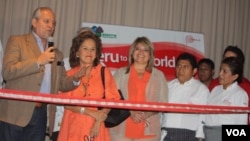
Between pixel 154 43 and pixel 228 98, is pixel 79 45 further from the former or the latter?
pixel 154 43

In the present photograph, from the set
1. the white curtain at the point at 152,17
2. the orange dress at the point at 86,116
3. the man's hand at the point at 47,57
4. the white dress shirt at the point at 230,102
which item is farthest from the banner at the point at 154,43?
the man's hand at the point at 47,57

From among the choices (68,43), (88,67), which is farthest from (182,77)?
(68,43)

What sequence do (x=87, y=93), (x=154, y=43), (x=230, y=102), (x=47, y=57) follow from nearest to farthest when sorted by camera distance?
1. (x=47, y=57)
2. (x=87, y=93)
3. (x=230, y=102)
4. (x=154, y=43)

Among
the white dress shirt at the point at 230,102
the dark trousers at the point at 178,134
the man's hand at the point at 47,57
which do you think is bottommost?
the dark trousers at the point at 178,134

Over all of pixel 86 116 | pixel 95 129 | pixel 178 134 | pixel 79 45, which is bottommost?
pixel 178 134

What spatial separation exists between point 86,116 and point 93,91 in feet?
0.74

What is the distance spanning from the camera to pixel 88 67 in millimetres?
3639

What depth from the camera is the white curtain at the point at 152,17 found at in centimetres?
608

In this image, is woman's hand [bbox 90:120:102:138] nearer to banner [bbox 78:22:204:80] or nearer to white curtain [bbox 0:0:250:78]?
banner [bbox 78:22:204:80]

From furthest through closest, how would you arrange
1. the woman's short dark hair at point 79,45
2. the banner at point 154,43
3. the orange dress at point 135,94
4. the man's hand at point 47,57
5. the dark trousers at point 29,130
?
1. the banner at point 154,43
2. the orange dress at point 135,94
3. the woman's short dark hair at point 79,45
4. the dark trousers at point 29,130
5. the man's hand at point 47,57

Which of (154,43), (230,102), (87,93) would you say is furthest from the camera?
(154,43)

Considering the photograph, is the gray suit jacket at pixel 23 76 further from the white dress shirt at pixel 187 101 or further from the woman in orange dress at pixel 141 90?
the white dress shirt at pixel 187 101

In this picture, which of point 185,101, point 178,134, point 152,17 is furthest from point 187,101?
point 152,17

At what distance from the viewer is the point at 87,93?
3580mm
